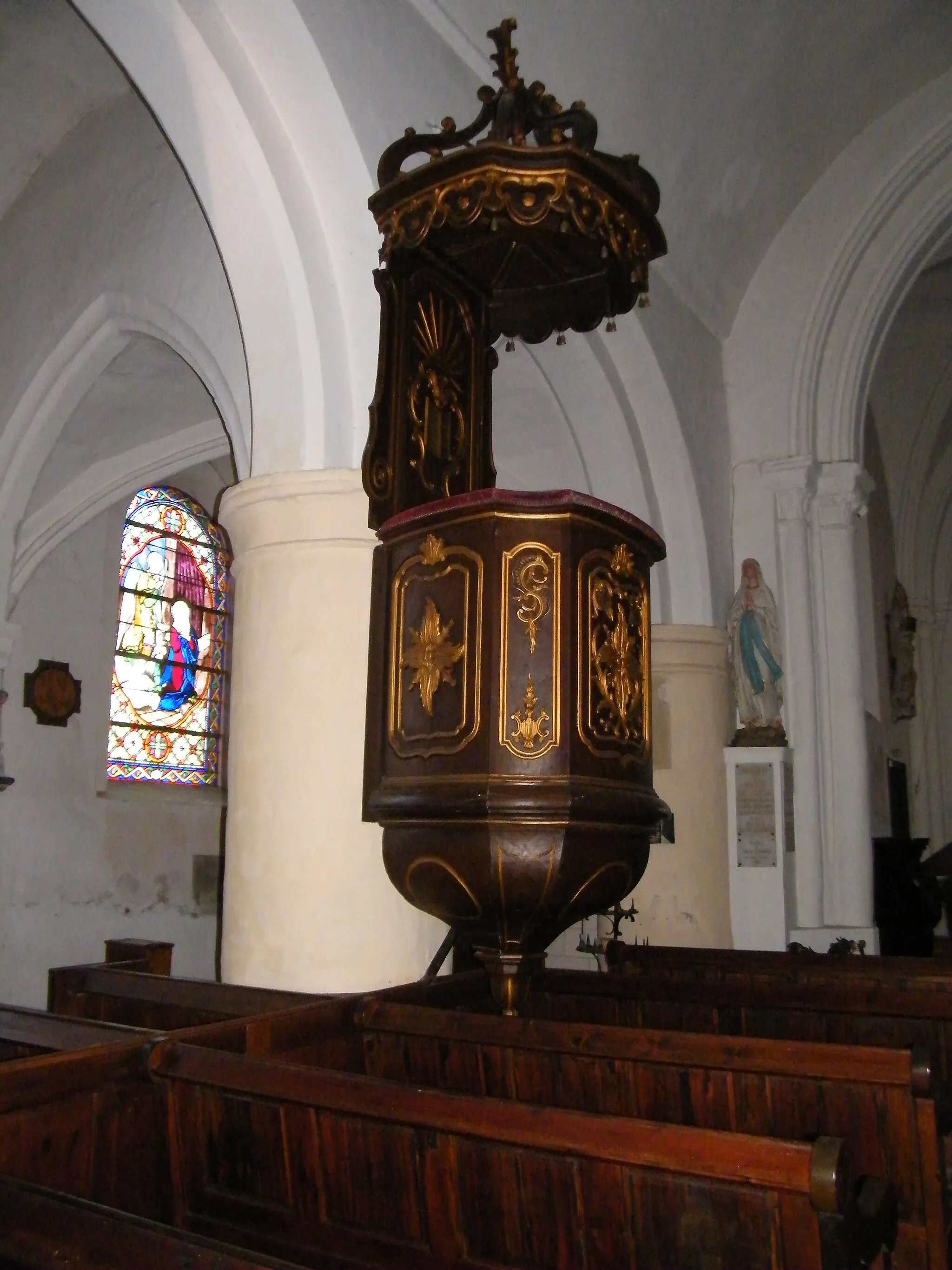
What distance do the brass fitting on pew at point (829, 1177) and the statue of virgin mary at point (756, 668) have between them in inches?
203

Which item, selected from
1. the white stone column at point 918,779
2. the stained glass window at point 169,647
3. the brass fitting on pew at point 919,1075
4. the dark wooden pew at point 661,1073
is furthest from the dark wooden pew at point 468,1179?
the white stone column at point 918,779

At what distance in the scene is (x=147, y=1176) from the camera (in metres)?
2.46

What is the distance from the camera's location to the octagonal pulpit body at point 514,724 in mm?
2977

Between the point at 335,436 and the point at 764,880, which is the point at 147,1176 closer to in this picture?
the point at 335,436

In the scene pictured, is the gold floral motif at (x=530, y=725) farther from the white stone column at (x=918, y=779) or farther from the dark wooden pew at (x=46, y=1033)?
the white stone column at (x=918, y=779)

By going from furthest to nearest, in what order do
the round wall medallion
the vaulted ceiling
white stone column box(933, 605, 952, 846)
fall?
white stone column box(933, 605, 952, 846) < the round wall medallion < the vaulted ceiling

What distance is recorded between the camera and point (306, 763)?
359 centimetres

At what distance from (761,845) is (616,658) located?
367cm

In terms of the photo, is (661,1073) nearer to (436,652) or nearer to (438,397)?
(436,652)

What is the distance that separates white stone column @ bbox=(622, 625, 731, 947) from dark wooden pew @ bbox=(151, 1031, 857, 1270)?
4.20 metres

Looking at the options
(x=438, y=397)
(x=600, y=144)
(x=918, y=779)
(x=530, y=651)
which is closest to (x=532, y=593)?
(x=530, y=651)

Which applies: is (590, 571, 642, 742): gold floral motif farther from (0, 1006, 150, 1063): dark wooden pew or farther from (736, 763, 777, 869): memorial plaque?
(736, 763, 777, 869): memorial plaque

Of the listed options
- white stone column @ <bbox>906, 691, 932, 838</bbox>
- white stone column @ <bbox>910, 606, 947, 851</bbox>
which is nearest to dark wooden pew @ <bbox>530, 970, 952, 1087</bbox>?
white stone column @ <bbox>906, 691, 932, 838</bbox>

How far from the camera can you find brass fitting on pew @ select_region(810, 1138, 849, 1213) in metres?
1.59
